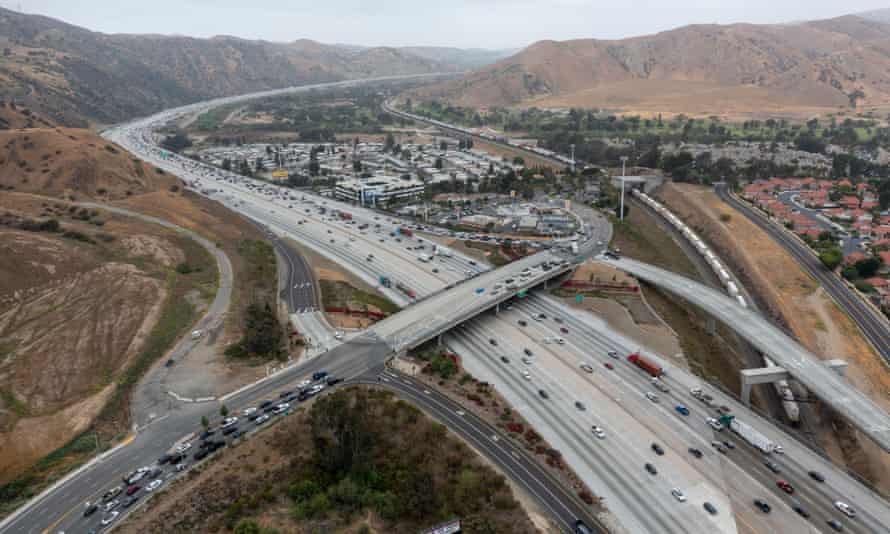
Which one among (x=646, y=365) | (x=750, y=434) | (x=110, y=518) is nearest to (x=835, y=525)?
(x=750, y=434)

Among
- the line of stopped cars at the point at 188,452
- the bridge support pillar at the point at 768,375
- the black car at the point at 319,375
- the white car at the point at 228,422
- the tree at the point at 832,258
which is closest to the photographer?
the line of stopped cars at the point at 188,452

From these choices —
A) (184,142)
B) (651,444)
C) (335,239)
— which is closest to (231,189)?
(335,239)

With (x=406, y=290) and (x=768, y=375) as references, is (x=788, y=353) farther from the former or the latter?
(x=406, y=290)

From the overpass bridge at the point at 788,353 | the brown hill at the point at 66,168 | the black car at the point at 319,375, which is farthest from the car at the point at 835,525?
the brown hill at the point at 66,168

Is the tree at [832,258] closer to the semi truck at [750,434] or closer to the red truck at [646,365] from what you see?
the red truck at [646,365]

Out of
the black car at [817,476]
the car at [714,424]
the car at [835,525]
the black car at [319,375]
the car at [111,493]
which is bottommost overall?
the car at [835,525]

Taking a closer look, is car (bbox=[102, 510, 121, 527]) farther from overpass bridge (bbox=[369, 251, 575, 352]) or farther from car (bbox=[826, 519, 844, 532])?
car (bbox=[826, 519, 844, 532])
